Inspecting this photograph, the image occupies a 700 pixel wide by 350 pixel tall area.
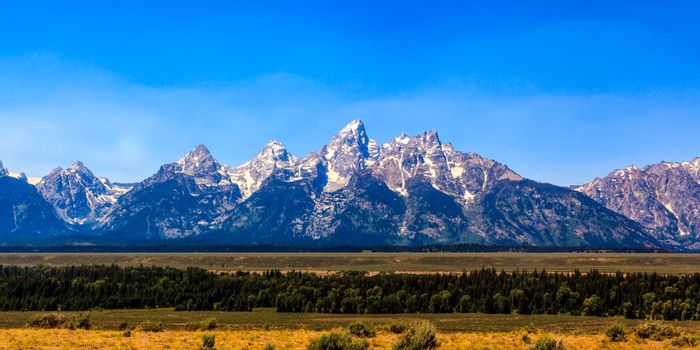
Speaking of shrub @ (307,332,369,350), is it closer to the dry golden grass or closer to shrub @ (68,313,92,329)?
the dry golden grass

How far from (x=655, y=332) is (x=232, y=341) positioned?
1874 inches

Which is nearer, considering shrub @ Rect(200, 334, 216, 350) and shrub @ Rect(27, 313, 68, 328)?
shrub @ Rect(200, 334, 216, 350)

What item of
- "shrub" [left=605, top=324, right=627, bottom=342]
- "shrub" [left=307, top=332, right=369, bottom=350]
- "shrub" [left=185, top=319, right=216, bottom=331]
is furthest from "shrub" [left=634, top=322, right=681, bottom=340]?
"shrub" [left=185, top=319, right=216, bottom=331]

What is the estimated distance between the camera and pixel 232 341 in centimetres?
6619

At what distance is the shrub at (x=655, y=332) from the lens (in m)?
73.4

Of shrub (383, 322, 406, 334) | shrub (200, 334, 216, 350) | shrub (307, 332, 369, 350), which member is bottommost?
shrub (383, 322, 406, 334)

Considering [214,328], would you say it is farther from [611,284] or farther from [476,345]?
[611,284]

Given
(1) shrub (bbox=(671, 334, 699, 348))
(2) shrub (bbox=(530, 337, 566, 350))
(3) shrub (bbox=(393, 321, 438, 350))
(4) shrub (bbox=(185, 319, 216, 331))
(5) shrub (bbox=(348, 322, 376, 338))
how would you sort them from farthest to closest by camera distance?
1. (4) shrub (bbox=(185, 319, 216, 331))
2. (5) shrub (bbox=(348, 322, 376, 338))
3. (1) shrub (bbox=(671, 334, 699, 348))
4. (2) shrub (bbox=(530, 337, 566, 350))
5. (3) shrub (bbox=(393, 321, 438, 350))

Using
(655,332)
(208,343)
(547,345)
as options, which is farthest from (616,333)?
(208,343)

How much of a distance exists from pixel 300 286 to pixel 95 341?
107 meters

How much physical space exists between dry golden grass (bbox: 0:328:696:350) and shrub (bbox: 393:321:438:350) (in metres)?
5.40

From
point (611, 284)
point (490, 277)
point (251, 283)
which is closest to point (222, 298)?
point (251, 283)

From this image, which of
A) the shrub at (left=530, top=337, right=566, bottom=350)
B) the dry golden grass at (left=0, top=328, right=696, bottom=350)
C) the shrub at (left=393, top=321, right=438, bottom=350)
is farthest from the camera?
the dry golden grass at (left=0, top=328, right=696, bottom=350)

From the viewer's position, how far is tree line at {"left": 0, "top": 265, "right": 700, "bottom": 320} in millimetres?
138750
